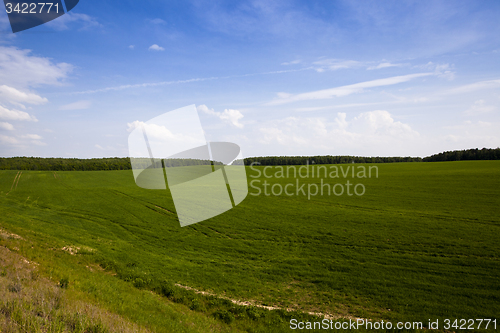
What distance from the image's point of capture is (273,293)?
14.1 m

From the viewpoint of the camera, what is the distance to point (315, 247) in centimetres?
2212

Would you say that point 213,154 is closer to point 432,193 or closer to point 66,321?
point 66,321

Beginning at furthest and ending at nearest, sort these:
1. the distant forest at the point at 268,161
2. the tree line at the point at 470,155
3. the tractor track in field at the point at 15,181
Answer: the distant forest at the point at 268,161, the tree line at the point at 470,155, the tractor track in field at the point at 15,181

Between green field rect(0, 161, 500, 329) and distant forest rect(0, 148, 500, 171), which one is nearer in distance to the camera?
green field rect(0, 161, 500, 329)

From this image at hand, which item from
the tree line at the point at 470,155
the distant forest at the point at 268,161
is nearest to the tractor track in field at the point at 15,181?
the distant forest at the point at 268,161

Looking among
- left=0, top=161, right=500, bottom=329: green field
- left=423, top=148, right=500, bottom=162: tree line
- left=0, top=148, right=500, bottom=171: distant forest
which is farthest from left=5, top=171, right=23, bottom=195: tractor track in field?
left=423, top=148, right=500, bottom=162: tree line

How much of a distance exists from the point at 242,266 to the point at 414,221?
21.3 meters

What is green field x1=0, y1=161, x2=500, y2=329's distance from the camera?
13508 mm

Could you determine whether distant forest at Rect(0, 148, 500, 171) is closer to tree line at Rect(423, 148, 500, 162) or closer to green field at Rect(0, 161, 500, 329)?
tree line at Rect(423, 148, 500, 162)

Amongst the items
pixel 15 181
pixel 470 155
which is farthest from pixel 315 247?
pixel 470 155

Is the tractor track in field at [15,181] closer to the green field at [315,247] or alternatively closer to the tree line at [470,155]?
the green field at [315,247]

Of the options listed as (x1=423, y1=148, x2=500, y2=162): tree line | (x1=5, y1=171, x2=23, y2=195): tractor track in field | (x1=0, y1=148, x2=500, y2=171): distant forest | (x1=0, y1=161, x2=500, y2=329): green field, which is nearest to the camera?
(x1=0, y1=161, x2=500, y2=329): green field

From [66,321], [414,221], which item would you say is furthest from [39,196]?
[414,221]

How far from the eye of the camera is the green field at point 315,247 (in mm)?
13508
